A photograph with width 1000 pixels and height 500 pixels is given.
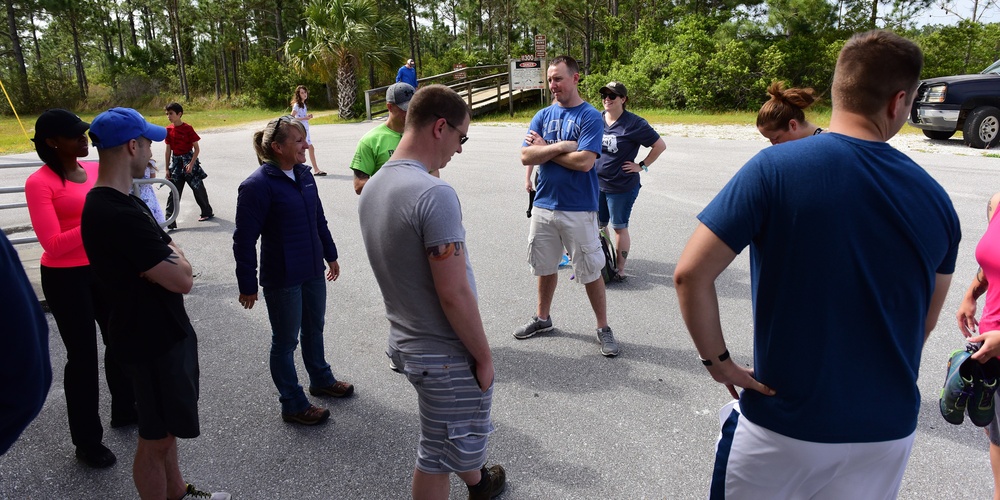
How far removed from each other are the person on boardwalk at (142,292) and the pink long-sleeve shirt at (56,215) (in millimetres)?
727

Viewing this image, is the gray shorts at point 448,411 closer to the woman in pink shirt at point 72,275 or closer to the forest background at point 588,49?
the woman in pink shirt at point 72,275

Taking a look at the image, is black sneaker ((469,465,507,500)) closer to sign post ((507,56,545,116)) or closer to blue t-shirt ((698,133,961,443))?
blue t-shirt ((698,133,961,443))

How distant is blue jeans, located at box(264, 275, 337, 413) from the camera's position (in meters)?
3.52

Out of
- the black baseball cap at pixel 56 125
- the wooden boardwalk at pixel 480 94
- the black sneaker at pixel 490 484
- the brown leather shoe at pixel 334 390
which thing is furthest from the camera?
the wooden boardwalk at pixel 480 94

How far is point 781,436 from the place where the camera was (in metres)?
1.77

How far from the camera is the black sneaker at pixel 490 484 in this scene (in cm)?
282

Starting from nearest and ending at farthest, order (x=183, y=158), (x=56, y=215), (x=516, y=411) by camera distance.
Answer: (x=56, y=215), (x=516, y=411), (x=183, y=158)

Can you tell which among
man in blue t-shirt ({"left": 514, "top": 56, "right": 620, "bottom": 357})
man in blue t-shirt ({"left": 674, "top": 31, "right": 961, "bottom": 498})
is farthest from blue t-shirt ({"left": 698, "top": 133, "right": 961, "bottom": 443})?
man in blue t-shirt ({"left": 514, "top": 56, "right": 620, "bottom": 357})

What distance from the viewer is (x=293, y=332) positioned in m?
3.57

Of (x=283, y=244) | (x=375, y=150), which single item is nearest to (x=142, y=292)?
(x=283, y=244)

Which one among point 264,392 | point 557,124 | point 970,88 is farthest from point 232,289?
point 970,88

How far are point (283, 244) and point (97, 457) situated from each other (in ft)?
4.53

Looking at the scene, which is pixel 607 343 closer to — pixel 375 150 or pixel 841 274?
pixel 375 150

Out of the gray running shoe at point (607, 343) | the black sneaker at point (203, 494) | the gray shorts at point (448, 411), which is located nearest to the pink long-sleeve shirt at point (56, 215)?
the black sneaker at point (203, 494)
